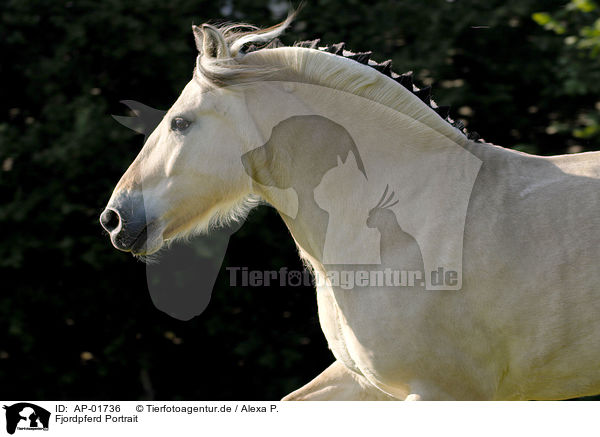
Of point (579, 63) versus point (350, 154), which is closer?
point (350, 154)

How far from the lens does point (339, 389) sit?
3021mm

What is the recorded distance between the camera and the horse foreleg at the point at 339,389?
2.98 meters

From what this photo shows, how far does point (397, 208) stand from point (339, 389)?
898 millimetres

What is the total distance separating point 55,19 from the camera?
5430 millimetres

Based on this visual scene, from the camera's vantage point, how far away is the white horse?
243 centimetres

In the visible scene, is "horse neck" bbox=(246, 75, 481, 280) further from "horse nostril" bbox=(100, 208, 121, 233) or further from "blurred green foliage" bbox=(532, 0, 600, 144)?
"blurred green foliage" bbox=(532, 0, 600, 144)

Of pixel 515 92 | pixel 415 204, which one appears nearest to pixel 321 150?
pixel 415 204
